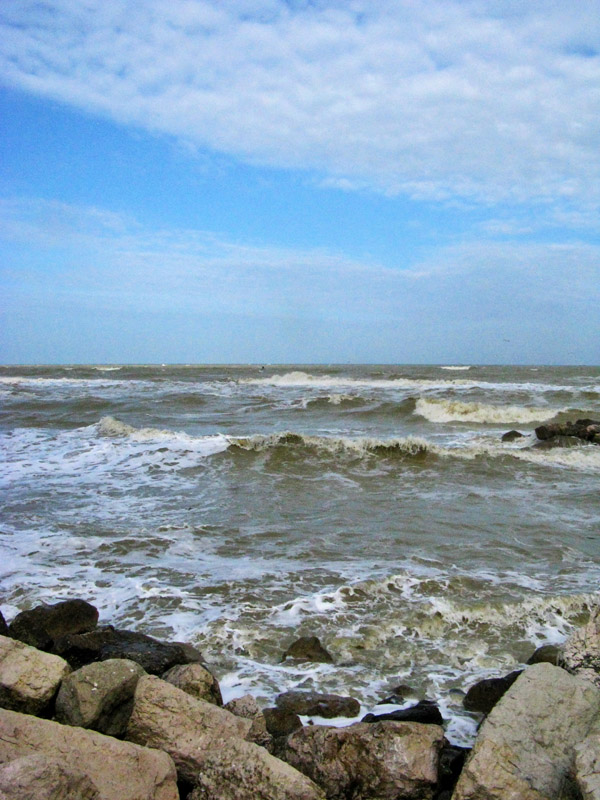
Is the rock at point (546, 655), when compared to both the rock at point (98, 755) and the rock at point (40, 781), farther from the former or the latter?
the rock at point (40, 781)

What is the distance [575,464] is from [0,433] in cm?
1435

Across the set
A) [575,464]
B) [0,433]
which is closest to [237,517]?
[575,464]

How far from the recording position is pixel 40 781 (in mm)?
2148

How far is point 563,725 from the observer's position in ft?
9.67

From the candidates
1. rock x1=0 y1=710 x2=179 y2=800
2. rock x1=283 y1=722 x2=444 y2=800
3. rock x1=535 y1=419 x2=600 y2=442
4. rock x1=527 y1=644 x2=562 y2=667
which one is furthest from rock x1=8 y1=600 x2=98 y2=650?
rock x1=535 y1=419 x2=600 y2=442

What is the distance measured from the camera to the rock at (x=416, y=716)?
3.51 meters

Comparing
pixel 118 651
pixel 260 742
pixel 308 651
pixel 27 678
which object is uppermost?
pixel 27 678

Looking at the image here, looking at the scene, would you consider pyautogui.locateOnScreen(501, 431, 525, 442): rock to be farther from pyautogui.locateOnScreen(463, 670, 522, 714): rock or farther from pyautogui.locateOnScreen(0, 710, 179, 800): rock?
pyautogui.locateOnScreen(0, 710, 179, 800): rock

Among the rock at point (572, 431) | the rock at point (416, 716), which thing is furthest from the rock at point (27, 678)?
the rock at point (572, 431)

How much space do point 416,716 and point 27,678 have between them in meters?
2.07

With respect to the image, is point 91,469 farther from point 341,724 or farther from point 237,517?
point 341,724

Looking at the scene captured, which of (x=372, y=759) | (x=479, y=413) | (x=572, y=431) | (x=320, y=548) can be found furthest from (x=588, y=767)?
(x=479, y=413)

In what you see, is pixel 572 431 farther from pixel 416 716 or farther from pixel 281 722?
pixel 281 722

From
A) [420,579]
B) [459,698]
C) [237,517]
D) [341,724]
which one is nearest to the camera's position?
[341,724]
